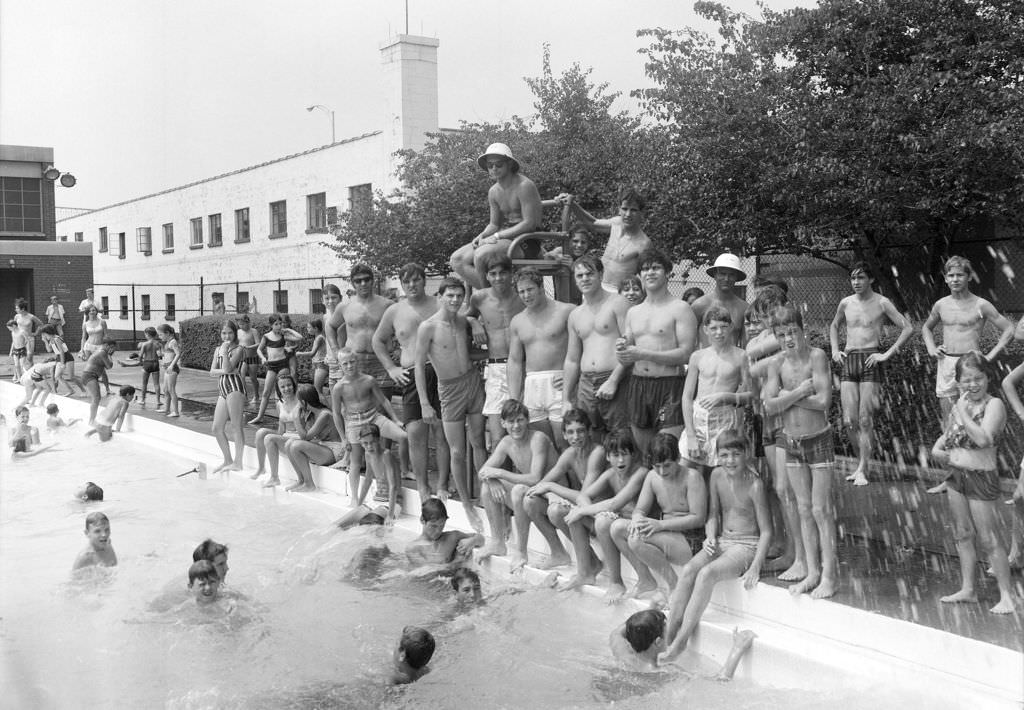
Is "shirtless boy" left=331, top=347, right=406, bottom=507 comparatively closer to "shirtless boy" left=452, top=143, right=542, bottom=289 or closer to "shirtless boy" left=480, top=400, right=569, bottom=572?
"shirtless boy" left=452, top=143, right=542, bottom=289

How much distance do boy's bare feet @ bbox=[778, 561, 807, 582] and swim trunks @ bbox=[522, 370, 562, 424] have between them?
230cm

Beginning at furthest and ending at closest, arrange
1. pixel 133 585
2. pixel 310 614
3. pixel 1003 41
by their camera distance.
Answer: pixel 1003 41, pixel 133 585, pixel 310 614

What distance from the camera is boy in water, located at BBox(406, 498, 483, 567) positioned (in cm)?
815

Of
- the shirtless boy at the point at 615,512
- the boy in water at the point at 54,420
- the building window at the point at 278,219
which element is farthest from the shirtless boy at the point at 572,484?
the building window at the point at 278,219

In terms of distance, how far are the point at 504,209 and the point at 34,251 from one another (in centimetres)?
2937

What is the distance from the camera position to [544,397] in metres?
7.94

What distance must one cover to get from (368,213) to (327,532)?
54.4 feet

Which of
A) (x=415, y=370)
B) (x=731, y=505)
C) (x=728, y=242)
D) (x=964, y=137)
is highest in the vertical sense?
(x=964, y=137)

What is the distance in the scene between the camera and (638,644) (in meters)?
5.97

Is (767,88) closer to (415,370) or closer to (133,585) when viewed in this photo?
(415,370)

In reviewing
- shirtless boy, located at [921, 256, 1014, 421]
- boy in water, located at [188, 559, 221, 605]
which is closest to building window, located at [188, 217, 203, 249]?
boy in water, located at [188, 559, 221, 605]

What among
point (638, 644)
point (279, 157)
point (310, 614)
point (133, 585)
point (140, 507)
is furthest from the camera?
point (279, 157)

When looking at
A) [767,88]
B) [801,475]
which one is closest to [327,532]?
[801,475]

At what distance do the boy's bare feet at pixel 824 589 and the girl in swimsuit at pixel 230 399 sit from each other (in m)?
7.89
